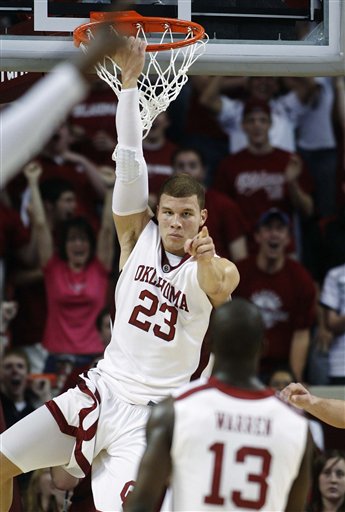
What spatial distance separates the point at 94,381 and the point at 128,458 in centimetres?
48

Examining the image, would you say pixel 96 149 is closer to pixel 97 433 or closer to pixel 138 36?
pixel 138 36

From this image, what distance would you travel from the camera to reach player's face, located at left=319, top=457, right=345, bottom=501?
8.85 m

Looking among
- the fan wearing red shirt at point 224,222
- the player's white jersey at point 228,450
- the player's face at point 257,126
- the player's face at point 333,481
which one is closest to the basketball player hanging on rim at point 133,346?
the player's white jersey at point 228,450

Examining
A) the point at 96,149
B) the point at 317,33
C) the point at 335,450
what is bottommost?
the point at 335,450

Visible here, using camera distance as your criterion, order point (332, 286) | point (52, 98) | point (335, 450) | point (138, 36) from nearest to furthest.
Result: point (52, 98)
point (138, 36)
point (335, 450)
point (332, 286)

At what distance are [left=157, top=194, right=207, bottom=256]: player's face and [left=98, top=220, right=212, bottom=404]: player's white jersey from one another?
13 cm

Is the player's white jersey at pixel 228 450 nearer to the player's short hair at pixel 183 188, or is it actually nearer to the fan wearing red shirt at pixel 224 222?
the player's short hair at pixel 183 188

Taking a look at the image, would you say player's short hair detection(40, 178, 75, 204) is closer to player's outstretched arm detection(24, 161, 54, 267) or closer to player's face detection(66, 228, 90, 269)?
player's outstretched arm detection(24, 161, 54, 267)

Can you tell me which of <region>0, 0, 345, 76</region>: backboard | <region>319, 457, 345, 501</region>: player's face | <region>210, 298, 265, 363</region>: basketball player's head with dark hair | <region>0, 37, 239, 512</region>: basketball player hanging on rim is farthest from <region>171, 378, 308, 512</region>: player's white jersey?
<region>319, 457, 345, 501</region>: player's face

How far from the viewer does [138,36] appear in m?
7.18

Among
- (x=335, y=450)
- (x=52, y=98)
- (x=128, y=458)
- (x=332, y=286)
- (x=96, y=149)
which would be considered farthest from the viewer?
(x=96, y=149)

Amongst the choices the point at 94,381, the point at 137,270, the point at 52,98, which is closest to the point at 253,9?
the point at 137,270

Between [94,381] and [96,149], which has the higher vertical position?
[96,149]

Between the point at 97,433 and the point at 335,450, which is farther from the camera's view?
the point at 335,450
